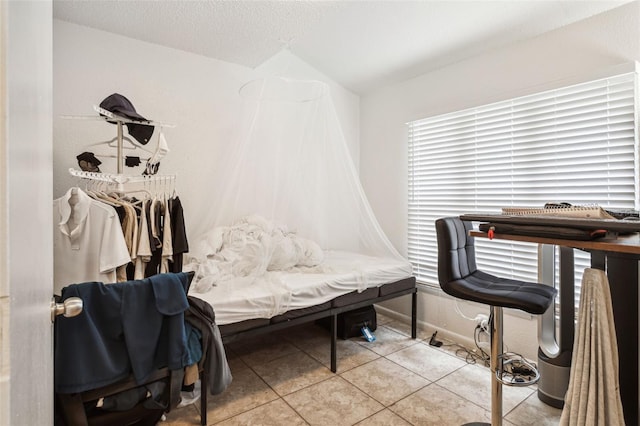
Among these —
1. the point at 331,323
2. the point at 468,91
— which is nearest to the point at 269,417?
the point at 331,323

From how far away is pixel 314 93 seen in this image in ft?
10.0

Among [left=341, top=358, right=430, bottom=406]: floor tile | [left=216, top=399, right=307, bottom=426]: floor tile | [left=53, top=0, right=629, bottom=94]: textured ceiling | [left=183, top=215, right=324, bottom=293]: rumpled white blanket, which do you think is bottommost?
[left=216, top=399, right=307, bottom=426]: floor tile

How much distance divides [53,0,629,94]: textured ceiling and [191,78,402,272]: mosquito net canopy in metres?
0.45

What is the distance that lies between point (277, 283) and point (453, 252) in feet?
3.97

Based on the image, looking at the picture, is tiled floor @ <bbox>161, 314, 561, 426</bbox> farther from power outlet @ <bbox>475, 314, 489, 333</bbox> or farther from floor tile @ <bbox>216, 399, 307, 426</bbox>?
power outlet @ <bbox>475, 314, 489, 333</bbox>

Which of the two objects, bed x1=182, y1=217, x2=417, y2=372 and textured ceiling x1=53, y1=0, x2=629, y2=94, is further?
textured ceiling x1=53, y1=0, x2=629, y2=94

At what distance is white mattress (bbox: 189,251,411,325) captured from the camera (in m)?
2.03

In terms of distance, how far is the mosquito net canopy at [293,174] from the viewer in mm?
2615

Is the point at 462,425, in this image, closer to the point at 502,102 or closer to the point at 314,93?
the point at 502,102

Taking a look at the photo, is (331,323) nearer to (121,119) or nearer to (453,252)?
(453,252)

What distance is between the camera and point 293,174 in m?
2.81

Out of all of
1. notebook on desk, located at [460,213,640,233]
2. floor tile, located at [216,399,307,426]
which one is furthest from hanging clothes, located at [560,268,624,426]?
floor tile, located at [216,399,307,426]

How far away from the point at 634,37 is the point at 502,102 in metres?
0.81

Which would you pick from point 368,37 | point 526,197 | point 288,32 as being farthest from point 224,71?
point 526,197
